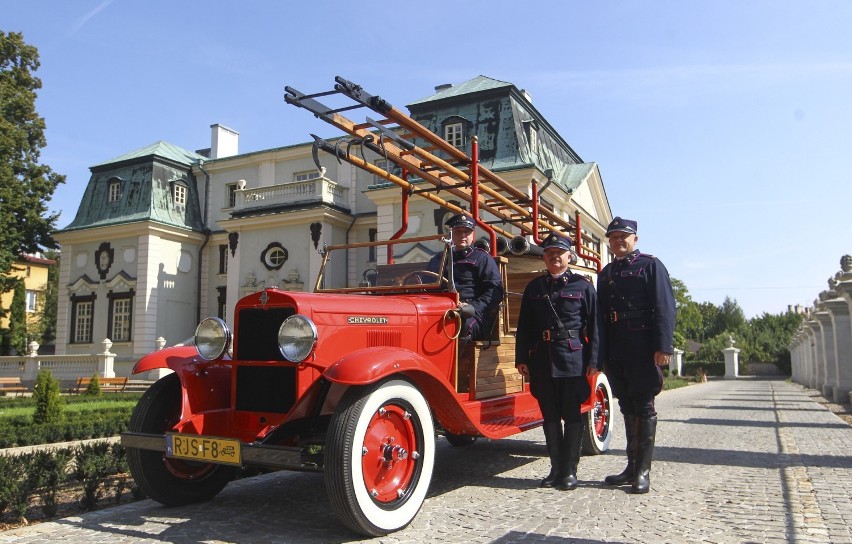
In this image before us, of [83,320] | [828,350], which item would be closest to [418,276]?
[828,350]

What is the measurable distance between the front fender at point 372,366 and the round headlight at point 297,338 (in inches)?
9.5

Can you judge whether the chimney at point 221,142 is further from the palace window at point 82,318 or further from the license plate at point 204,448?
the license plate at point 204,448

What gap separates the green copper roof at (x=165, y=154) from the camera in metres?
32.4

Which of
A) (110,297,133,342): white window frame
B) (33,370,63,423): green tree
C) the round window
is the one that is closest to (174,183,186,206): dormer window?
(110,297,133,342): white window frame

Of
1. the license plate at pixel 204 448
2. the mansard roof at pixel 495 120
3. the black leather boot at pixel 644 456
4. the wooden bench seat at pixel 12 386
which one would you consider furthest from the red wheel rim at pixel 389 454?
the wooden bench seat at pixel 12 386

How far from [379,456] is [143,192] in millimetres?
30416

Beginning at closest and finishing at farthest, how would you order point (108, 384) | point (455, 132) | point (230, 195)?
point (108, 384) < point (455, 132) < point (230, 195)

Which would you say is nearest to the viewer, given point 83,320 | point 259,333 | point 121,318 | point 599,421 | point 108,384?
point 259,333

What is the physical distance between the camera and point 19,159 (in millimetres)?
28906

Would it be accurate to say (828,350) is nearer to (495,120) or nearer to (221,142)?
(495,120)

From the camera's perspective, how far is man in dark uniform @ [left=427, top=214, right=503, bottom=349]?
234 inches

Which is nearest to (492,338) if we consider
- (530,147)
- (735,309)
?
(530,147)

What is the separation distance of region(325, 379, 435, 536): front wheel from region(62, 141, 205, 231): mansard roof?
94.0ft

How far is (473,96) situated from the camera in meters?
24.5
